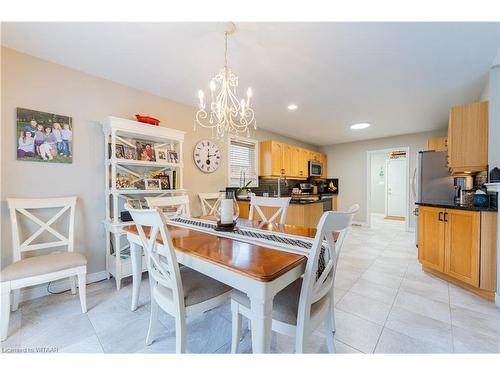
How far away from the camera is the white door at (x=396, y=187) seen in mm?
7140

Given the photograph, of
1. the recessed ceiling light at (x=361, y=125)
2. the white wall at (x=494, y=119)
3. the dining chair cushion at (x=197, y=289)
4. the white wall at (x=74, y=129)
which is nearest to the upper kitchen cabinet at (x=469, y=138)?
the white wall at (x=494, y=119)

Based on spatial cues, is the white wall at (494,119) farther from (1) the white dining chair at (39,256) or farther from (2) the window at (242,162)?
(1) the white dining chair at (39,256)

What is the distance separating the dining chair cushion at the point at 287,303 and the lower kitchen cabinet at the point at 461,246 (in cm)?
190

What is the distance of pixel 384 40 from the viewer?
1.67 meters

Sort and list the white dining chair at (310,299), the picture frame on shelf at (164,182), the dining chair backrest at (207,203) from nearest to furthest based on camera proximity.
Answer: the white dining chair at (310,299) → the picture frame on shelf at (164,182) → the dining chair backrest at (207,203)

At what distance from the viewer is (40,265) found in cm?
161

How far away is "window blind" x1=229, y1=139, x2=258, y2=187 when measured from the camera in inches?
152

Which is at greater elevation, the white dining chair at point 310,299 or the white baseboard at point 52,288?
the white dining chair at point 310,299

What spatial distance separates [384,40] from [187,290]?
7.85 feet

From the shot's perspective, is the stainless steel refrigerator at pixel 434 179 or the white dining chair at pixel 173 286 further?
the stainless steel refrigerator at pixel 434 179

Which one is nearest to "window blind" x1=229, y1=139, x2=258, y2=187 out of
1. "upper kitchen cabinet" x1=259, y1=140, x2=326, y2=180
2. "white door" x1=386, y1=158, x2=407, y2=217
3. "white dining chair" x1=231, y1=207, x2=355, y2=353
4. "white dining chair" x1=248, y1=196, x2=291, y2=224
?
"upper kitchen cabinet" x1=259, y1=140, x2=326, y2=180

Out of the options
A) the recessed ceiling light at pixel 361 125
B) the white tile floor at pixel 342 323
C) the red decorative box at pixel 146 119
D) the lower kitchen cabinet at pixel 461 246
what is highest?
the recessed ceiling light at pixel 361 125

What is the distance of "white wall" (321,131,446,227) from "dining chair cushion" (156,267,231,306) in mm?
5252

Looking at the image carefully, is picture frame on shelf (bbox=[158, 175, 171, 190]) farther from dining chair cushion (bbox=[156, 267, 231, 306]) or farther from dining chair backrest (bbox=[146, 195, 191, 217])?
dining chair cushion (bbox=[156, 267, 231, 306])
